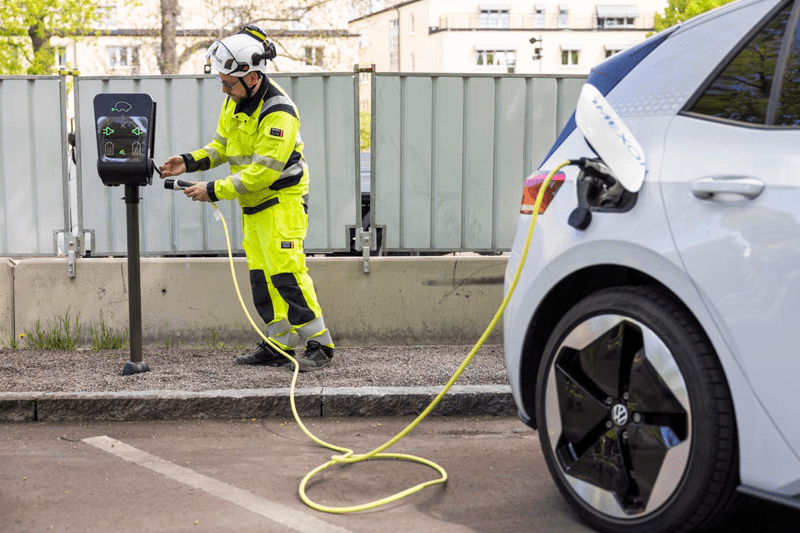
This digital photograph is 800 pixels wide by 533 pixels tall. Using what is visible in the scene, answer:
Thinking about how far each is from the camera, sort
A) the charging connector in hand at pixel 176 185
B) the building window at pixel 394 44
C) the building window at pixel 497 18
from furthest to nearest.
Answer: the building window at pixel 394 44
the building window at pixel 497 18
the charging connector in hand at pixel 176 185

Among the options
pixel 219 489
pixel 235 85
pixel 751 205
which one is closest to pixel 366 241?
pixel 235 85

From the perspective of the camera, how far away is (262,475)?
13.3 feet

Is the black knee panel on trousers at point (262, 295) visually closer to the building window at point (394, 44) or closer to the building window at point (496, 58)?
the building window at point (496, 58)

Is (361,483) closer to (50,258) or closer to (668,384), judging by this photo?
(668,384)

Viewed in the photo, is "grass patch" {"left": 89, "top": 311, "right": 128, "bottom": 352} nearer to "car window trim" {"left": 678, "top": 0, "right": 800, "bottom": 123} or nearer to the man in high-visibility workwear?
the man in high-visibility workwear

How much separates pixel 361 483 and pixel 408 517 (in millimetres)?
455

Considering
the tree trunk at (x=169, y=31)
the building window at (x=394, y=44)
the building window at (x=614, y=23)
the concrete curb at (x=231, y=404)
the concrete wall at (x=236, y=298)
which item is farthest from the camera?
the building window at (x=394, y=44)

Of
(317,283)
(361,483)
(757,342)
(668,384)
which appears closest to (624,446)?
(668,384)

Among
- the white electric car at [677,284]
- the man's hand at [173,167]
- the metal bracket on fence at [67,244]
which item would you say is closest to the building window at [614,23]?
the metal bracket on fence at [67,244]

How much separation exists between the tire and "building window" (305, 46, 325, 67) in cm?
2520

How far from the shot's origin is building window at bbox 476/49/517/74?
74.4m

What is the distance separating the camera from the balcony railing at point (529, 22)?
76.2 metres

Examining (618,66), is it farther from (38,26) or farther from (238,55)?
(38,26)

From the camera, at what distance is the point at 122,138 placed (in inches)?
220
